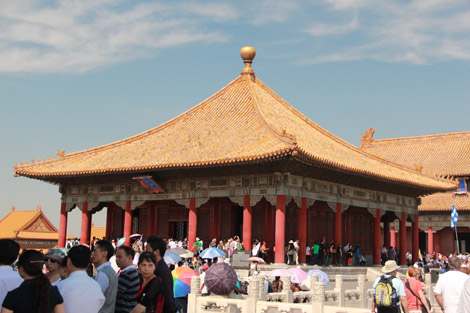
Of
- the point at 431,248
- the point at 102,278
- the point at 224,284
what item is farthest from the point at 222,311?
the point at 431,248

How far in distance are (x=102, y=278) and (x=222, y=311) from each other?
263 inches

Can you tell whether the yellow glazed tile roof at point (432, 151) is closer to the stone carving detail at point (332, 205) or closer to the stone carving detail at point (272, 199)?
the stone carving detail at point (332, 205)

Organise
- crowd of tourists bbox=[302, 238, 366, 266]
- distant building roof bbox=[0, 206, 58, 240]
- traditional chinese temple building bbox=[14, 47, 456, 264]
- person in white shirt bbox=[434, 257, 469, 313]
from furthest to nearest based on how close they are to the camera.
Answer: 1. distant building roof bbox=[0, 206, 58, 240]
2. crowd of tourists bbox=[302, 238, 366, 266]
3. traditional chinese temple building bbox=[14, 47, 456, 264]
4. person in white shirt bbox=[434, 257, 469, 313]

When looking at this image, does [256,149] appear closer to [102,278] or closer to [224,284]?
[224,284]

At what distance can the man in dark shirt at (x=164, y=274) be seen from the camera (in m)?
7.32

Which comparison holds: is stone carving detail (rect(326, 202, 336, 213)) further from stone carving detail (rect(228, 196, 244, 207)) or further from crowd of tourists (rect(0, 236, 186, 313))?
crowd of tourists (rect(0, 236, 186, 313))

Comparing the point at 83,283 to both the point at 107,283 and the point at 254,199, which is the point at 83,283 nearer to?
the point at 107,283

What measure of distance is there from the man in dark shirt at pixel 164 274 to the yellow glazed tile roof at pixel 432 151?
131 feet

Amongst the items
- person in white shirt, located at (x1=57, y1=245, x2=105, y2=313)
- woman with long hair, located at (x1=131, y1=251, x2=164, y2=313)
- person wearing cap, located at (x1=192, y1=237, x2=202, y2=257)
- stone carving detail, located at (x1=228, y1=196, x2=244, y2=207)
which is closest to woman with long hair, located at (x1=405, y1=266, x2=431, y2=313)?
woman with long hair, located at (x1=131, y1=251, x2=164, y2=313)

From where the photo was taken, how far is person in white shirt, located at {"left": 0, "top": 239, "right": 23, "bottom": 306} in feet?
21.4

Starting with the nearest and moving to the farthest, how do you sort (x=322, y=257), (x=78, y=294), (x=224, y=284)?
(x=78, y=294), (x=224, y=284), (x=322, y=257)

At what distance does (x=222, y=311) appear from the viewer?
13.7 meters

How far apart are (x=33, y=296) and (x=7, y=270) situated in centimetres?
103

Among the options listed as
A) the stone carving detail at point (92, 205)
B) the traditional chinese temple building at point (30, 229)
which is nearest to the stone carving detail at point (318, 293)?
the stone carving detail at point (92, 205)
